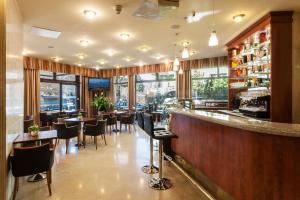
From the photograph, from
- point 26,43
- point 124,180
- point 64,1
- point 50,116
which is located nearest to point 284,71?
point 124,180

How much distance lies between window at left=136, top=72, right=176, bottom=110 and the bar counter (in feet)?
21.8

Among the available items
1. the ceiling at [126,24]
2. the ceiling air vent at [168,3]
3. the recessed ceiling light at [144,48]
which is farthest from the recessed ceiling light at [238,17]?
the recessed ceiling light at [144,48]

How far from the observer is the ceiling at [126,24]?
3453 mm

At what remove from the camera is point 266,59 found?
13.2 feet

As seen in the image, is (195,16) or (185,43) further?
(185,43)

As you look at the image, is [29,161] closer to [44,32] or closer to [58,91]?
[44,32]

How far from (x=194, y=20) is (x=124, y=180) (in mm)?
3494

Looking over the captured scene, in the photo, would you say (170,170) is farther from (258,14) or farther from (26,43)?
(26,43)

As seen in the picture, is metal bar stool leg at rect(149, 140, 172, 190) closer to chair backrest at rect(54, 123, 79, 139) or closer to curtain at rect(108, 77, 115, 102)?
chair backrest at rect(54, 123, 79, 139)

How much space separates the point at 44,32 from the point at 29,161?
337cm

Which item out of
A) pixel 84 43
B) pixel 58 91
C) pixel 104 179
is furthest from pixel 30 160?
pixel 58 91

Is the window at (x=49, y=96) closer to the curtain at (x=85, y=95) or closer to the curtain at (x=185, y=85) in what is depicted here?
the curtain at (x=85, y=95)

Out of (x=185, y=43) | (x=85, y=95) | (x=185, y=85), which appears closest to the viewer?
(x=185, y=43)

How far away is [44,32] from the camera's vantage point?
4848 mm
